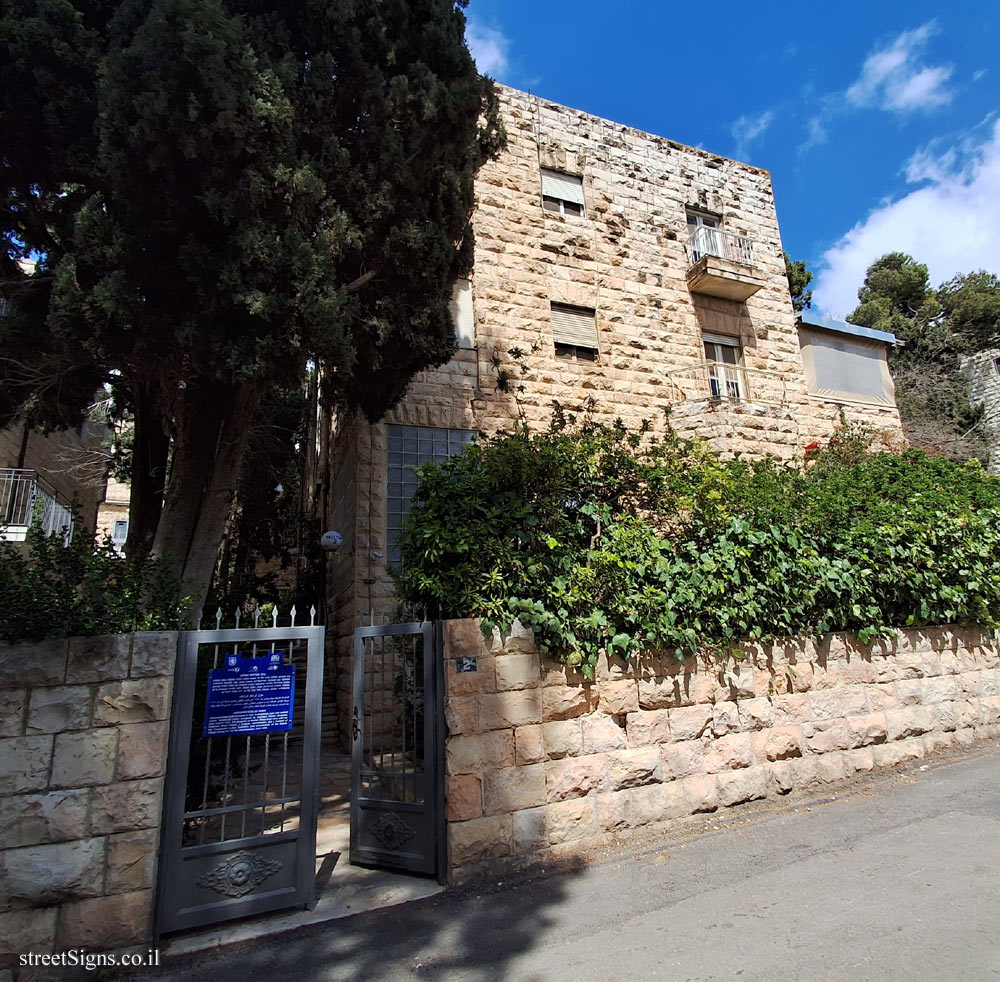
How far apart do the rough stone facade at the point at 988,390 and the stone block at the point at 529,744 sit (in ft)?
68.1

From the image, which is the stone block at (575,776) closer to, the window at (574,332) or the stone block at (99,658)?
the stone block at (99,658)

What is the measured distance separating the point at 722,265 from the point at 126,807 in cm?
1321

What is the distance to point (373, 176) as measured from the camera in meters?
Result: 6.41

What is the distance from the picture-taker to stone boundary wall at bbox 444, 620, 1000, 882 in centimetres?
439

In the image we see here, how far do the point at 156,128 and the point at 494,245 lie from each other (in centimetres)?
672

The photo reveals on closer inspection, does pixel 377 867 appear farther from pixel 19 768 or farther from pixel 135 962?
pixel 19 768

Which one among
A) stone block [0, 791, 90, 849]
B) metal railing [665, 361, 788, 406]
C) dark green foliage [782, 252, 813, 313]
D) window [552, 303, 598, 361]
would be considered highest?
dark green foliage [782, 252, 813, 313]

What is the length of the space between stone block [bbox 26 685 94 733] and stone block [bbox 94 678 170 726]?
0.19ft

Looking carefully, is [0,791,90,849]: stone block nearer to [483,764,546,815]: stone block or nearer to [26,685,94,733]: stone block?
[26,685,94,733]: stone block

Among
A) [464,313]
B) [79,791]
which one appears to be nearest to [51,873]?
[79,791]

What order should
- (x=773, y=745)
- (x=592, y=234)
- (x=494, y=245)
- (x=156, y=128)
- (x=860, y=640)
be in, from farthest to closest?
(x=592, y=234) < (x=494, y=245) < (x=860, y=640) < (x=773, y=745) < (x=156, y=128)

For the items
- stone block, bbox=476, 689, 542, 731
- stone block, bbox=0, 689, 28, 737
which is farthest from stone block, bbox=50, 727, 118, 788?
stone block, bbox=476, 689, 542, 731

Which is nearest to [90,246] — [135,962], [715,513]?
[135,962]

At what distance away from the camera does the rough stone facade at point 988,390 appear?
18906mm
